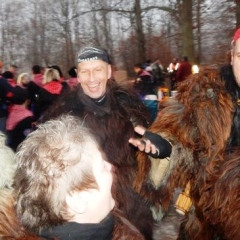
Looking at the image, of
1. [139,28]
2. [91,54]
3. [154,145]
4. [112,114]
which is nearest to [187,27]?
[139,28]

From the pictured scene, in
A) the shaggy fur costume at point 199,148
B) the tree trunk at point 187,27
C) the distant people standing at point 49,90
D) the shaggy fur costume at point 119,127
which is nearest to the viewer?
the shaggy fur costume at point 199,148

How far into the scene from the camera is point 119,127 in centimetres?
303

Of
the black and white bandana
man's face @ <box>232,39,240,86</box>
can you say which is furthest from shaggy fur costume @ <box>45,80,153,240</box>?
man's face @ <box>232,39,240,86</box>

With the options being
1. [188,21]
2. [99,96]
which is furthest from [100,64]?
[188,21]

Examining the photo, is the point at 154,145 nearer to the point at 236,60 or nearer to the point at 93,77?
the point at 236,60

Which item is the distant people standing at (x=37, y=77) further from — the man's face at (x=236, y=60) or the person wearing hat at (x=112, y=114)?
the man's face at (x=236, y=60)

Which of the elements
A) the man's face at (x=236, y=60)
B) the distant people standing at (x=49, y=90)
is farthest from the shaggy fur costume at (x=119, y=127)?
the distant people standing at (x=49, y=90)

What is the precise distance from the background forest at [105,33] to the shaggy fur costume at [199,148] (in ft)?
40.1

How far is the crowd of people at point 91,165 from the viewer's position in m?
1.51

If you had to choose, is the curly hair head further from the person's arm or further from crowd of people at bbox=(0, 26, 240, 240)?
the person's arm

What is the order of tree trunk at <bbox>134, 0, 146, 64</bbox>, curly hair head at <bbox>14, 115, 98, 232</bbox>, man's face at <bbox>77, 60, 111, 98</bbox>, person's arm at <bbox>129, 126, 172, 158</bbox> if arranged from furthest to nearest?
tree trunk at <bbox>134, 0, 146, 64</bbox> < man's face at <bbox>77, 60, 111, 98</bbox> < person's arm at <bbox>129, 126, 172, 158</bbox> < curly hair head at <bbox>14, 115, 98, 232</bbox>

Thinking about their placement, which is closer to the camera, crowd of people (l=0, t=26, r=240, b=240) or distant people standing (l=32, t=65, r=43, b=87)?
crowd of people (l=0, t=26, r=240, b=240)

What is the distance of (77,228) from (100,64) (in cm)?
176

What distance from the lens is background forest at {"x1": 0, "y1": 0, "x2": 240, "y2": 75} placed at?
17.9m
